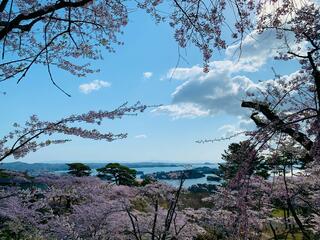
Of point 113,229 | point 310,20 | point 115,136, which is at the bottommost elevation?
point 113,229

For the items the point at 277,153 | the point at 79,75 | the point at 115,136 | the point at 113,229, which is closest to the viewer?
the point at 277,153

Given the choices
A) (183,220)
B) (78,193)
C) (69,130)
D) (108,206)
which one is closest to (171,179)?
(183,220)

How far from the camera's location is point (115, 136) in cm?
600

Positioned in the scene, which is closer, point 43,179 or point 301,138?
point 301,138

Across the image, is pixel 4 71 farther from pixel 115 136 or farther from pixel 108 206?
pixel 108 206

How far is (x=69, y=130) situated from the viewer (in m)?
5.43

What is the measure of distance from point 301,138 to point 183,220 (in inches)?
334

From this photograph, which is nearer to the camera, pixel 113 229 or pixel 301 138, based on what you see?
pixel 301 138

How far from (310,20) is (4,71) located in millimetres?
3927

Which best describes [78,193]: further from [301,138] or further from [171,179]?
[301,138]

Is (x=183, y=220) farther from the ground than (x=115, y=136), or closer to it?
closer to it

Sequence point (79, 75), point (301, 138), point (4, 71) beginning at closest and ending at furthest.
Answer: point (301, 138), point (4, 71), point (79, 75)

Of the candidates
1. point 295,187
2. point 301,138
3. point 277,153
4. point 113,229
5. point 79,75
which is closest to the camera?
point 277,153

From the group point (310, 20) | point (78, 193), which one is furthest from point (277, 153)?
point (78, 193)
